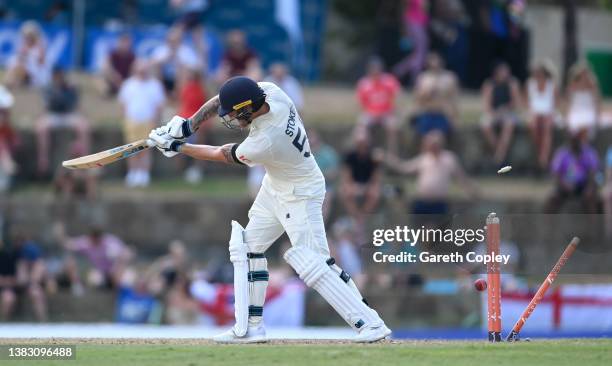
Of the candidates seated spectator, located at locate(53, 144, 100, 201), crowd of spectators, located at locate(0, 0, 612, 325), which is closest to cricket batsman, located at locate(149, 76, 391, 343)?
crowd of spectators, located at locate(0, 0, 612, 325)

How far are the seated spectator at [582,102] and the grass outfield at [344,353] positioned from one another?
10457mm

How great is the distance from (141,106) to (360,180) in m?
3.77

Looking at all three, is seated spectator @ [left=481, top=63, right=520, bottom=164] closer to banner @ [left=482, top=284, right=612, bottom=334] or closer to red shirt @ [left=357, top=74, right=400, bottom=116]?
red shirt @ [left=357, top=74, right=400, bottom=116]

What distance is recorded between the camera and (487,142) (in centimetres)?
2314

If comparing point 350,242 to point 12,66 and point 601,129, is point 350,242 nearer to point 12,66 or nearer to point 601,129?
point 601,129

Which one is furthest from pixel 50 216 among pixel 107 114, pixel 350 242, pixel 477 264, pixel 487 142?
pixel 477 264

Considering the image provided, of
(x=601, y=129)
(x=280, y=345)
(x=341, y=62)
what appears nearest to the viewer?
(x=280, y=345)

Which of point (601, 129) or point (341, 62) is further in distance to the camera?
point (341, 62)

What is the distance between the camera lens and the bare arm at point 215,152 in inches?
450

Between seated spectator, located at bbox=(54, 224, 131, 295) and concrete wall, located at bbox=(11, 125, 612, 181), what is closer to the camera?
seated spectator, located at bbox=(54, 224, 131, 295)

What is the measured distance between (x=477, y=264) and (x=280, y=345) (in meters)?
1.86

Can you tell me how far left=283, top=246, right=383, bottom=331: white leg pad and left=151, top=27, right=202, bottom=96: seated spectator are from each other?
12.1 meters

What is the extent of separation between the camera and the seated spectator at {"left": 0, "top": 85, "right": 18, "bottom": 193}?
21984 millimetres

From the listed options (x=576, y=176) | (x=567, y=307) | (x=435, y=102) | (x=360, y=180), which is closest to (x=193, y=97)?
(x=360, y=180)
